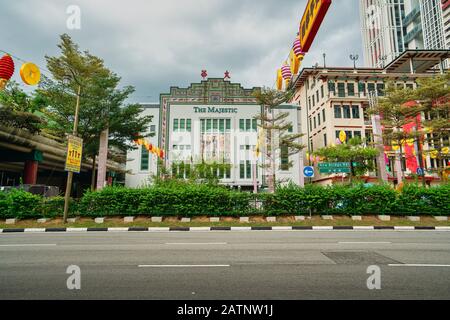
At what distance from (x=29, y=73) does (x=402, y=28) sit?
93217mm

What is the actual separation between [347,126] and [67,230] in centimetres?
3198

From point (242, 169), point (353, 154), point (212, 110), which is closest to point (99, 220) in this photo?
point (242, 169)

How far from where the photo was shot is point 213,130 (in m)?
35.0

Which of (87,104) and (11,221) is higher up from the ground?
(87,104)

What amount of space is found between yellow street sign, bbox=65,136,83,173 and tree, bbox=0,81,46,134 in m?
8.45

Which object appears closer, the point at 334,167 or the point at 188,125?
the point at 334,167

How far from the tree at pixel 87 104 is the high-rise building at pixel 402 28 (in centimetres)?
5401

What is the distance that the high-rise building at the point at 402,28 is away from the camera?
5514 centimetres

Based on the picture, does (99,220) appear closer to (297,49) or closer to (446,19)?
(297,49)

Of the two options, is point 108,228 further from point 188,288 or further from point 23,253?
Answer: point 188,288

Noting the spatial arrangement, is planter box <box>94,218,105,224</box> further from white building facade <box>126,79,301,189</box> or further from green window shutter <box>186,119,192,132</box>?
green window shutter <box>186,119,192,132</box>

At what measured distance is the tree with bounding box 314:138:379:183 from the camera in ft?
83.1

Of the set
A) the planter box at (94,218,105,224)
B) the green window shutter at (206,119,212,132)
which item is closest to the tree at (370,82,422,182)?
the planter box at (94,218,105,224)

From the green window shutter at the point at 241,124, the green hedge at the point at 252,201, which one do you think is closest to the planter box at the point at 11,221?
the green hedge at the point at 252,201
